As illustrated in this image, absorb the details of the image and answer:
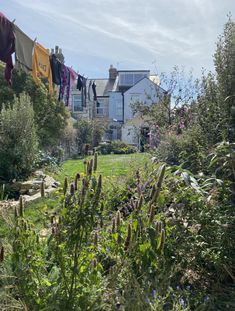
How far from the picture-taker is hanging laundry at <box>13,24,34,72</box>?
6.50 m

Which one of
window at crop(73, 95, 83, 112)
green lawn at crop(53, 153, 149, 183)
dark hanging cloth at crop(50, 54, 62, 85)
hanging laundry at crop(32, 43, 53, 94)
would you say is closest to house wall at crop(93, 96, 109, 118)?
window at crop(73, 95, 83, 112)

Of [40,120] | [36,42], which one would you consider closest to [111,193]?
[36,42]

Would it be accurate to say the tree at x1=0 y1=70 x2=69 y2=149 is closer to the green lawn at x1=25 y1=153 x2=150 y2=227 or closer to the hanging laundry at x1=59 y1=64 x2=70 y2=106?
the hanging laundry at x1=59 y1=64 x2=70 y2=106

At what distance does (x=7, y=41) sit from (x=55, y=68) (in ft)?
9.47

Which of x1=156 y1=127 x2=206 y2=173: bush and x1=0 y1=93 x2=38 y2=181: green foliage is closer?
x1=156 y1=127 x2=206 y2=173: bush

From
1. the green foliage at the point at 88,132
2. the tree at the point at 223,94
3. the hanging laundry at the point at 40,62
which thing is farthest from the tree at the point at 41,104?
the tree at the point at 223,94

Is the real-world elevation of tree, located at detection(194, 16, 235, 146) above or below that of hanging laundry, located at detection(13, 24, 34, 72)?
below

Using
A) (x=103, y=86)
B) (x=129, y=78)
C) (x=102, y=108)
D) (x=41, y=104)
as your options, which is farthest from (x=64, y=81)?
(x=103, y=86)

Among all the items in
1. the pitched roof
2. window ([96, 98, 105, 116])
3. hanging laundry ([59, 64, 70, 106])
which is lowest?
hanging laundry ([59, 64, 70, 106])

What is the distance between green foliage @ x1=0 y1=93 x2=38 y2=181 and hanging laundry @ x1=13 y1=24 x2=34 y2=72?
127 cm

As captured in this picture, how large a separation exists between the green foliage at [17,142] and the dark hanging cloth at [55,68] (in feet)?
3.80

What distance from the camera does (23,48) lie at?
685 cm

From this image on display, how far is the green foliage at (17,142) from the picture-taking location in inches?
308

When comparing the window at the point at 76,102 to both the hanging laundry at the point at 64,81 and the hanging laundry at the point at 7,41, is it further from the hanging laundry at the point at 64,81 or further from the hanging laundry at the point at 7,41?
the hanging laundry at the point at 7,41
